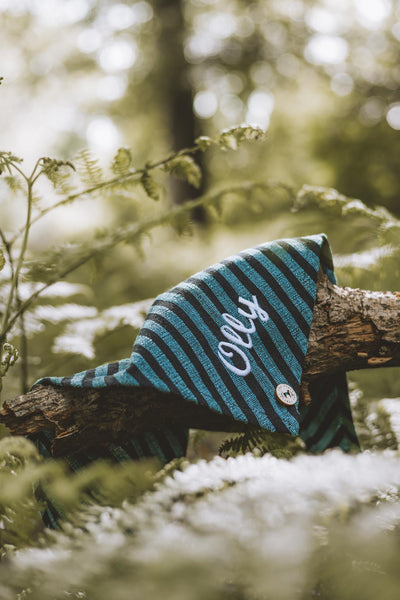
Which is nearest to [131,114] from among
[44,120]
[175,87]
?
[175,87]

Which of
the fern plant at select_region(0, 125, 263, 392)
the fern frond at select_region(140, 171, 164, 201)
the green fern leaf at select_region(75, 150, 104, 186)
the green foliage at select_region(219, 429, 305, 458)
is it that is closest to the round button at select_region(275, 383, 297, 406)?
the green foliage at select_region(219, 429, 305, 458)

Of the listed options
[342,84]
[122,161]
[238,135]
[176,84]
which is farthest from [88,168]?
[342,84]

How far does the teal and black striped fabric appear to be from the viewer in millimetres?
753

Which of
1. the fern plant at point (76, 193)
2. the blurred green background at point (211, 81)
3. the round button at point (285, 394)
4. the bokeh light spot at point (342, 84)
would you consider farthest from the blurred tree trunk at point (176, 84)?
the round button at point (285, 394)

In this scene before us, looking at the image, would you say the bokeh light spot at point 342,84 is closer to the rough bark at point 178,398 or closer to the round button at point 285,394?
the rough bark at point 178,398

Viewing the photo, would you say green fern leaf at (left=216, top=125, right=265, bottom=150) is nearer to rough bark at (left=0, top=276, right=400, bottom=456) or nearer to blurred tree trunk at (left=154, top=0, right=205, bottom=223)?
rough bark at (left=0, top=276, right=400, bottom=456)

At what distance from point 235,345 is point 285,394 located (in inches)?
4.9

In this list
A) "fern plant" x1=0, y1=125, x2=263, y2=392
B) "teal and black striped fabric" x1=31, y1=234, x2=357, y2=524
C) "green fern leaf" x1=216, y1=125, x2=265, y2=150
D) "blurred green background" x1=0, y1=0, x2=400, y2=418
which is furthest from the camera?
"blurred green background" x1=0, y1=0, x2=400, y2=418

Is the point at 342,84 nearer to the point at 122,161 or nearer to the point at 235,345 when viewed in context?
the point at 122,161

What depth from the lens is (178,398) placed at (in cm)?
78

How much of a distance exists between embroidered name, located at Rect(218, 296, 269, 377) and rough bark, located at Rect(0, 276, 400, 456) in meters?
0.10

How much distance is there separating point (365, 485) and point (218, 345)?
1.09ft

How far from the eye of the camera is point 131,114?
400cm

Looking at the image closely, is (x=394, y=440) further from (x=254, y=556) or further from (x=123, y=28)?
(x=123, y=28)
